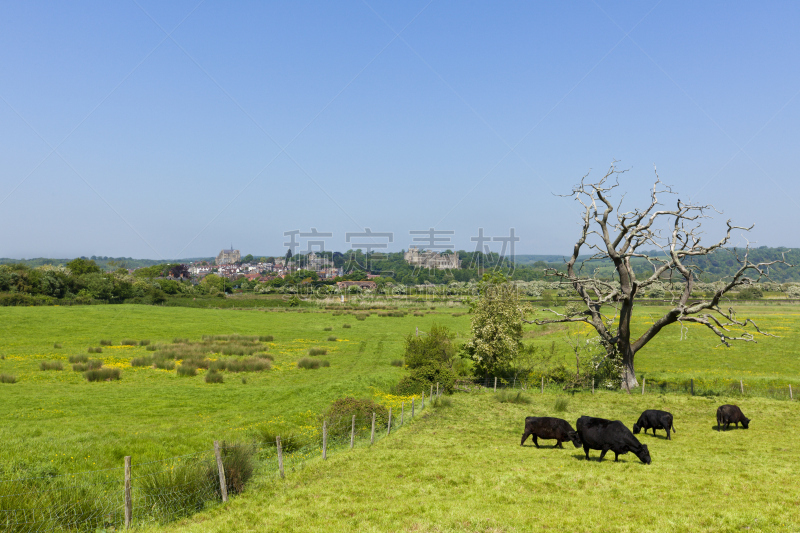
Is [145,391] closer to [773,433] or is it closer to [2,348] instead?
[2,348]

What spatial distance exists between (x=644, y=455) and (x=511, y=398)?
14.8 m

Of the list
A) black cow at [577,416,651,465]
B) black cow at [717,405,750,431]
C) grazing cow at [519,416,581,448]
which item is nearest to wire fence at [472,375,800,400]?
black cow at [717,405,750,431]

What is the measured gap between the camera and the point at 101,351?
48719 millimetres

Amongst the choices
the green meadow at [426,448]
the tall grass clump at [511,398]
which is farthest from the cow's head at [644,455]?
the tall grass clump at [511,398]

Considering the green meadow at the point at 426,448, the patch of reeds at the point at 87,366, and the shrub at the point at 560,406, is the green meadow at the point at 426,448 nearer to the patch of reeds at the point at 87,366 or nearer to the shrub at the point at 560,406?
the shrub at the point at 560,406

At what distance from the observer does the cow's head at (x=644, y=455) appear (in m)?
14.9

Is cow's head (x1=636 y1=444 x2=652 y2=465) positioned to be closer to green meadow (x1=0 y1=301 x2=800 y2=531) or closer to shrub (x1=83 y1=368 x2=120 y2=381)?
green meadow (x1=0 y1=301 x2=800 y2=531)

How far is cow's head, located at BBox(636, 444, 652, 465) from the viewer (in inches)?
585

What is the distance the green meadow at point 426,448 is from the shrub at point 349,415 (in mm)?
1223

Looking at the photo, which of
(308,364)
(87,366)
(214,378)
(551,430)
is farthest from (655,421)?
(87,366)

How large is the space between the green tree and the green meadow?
4801 mm

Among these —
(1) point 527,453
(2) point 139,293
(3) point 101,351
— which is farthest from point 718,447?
(2) point 139,293

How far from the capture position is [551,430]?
1788 centimetres

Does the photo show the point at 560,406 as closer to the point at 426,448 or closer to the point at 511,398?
the point at 511,398
